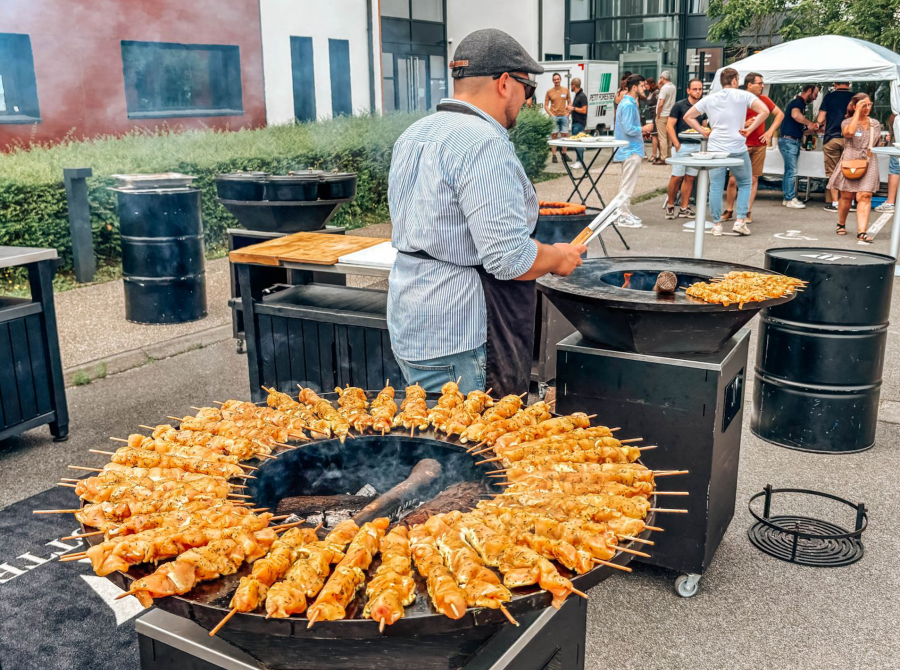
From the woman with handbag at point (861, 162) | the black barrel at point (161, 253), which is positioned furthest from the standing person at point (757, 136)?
the black barrel at point (161, 253)

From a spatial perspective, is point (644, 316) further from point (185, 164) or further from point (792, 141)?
point (792, 141)

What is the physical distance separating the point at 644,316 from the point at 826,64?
13.9 metres

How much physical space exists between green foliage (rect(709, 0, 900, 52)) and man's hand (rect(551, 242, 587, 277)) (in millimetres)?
20733

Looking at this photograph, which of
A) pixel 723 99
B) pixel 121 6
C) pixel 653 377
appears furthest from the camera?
pixel 121 6

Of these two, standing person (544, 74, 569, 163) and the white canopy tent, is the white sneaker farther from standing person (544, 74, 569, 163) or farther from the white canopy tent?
standing person (544, 74, 569, 163)

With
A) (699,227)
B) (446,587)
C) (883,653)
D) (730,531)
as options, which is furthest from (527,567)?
(699,227)

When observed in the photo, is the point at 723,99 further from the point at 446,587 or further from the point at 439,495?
the point at 446,587

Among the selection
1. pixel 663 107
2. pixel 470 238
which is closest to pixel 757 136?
pixel 663 107

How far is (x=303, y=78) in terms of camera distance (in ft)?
62.1

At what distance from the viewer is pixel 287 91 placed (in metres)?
18.6

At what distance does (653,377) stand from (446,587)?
2.10m

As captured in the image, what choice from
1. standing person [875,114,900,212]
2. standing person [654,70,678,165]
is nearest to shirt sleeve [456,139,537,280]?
standing person [875,114,900,212]

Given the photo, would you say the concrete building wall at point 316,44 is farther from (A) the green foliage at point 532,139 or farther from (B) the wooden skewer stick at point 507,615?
(B) the wooden skewer stick at point 507,615

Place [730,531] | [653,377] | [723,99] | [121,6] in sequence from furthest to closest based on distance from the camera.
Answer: [121,6] → [723,99] → [730,531] → [653,377]
